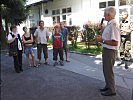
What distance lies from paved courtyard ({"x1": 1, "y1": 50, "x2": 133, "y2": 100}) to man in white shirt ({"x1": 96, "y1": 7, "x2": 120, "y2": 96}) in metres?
0.33

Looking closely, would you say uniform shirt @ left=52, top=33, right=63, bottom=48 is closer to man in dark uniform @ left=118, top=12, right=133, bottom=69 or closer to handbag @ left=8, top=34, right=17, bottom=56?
handbag @ left=8, top=34, right=17, bottom=56

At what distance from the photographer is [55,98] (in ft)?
21.1

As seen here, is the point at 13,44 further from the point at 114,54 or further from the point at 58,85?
the point at 114,54

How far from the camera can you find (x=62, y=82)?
807cm

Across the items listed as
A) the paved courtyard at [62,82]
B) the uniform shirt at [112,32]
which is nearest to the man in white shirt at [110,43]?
the uniform shirt at [112,32]

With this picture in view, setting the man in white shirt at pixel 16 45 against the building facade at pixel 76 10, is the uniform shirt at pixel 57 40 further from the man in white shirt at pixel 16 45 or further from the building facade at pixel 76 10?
the building facade at pixel 76 10

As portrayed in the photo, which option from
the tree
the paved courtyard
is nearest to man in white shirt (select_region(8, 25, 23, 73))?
the paved courtyard

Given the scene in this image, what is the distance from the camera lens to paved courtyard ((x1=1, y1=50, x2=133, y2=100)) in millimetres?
6652

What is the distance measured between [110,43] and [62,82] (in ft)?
7.99

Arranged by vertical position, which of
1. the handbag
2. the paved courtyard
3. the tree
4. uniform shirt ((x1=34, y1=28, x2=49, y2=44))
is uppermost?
the tree

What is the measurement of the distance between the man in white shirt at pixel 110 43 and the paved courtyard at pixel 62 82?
1.07 ft

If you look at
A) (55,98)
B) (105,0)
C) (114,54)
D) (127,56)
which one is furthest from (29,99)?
(105,0)

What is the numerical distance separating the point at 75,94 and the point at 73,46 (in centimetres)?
1022

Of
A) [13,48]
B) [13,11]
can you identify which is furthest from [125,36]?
[13,11]
